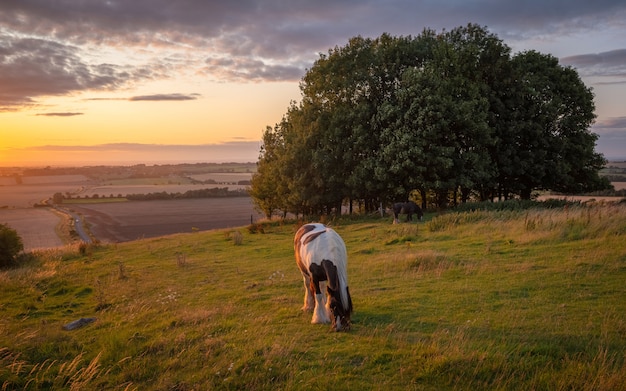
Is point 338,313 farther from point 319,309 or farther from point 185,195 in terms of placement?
point 185,195

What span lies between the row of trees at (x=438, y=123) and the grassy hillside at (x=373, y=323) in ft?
36.7

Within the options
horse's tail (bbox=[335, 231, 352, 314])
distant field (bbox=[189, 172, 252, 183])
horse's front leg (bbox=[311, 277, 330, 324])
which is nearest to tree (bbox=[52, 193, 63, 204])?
distant field (bbox=[189, 172, 252, 183])

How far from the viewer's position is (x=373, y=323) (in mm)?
8781

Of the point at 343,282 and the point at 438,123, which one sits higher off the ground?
the point at 438,123

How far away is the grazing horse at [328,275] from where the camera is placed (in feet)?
28.0

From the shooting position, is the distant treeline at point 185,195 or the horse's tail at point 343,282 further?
the distant treeline at point 185,195

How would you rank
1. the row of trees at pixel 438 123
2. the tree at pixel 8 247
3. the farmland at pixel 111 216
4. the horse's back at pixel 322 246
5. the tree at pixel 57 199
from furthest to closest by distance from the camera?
the tree at pixel 57 199
the farmland at pixel 111 216
the tree at pixel 8 247
the row of trees at pixel 438 123
the horse's back at pixel 322 246

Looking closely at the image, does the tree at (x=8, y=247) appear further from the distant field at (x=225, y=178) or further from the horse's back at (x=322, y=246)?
the distant field at (x=225, y=178)

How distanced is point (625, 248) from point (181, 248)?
23.4 metres

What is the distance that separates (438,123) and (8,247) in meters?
34.1

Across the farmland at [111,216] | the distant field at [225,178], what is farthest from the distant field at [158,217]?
the distant field at [225,178]

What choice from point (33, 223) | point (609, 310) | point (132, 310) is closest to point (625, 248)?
point (609, 310)

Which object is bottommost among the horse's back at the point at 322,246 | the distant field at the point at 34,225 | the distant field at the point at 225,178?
the distant field at the point at 34,225

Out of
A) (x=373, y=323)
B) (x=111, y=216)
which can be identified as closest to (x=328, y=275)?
(x=373, y=323)
